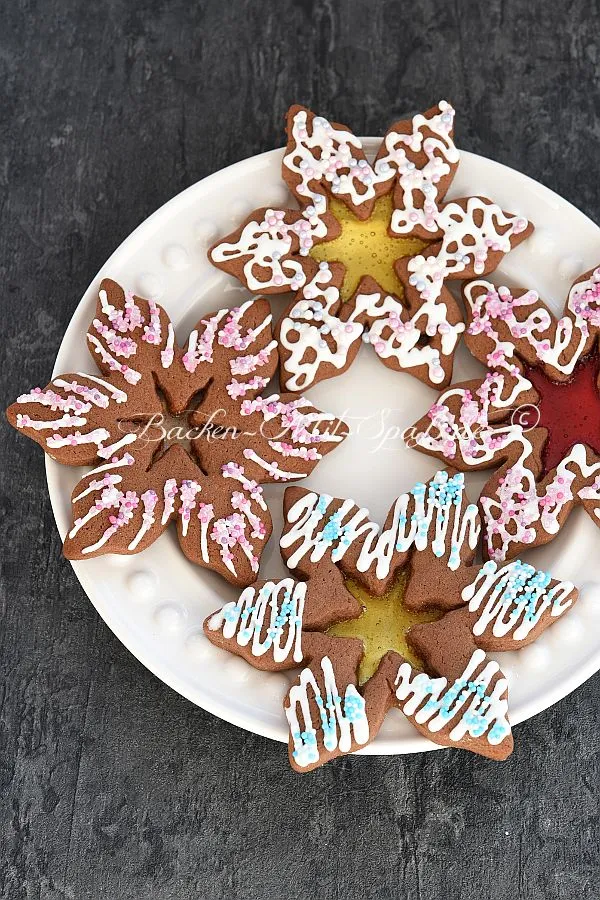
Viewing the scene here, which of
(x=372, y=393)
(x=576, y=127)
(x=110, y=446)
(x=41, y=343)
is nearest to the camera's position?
(x=110, y=446)

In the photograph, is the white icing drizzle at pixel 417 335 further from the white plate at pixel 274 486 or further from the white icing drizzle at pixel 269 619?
the white icing drizzle at pixel 269 619

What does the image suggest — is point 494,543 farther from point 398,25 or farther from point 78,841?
point 398,25

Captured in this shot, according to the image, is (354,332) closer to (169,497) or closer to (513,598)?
(169,497)

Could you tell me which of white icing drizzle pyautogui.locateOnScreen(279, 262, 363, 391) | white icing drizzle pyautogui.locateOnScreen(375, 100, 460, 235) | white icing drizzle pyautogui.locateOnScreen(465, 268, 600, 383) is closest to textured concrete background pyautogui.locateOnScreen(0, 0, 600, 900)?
white icing drizzle pyautogui.locateOnScreen(375, 100, 460, 235)

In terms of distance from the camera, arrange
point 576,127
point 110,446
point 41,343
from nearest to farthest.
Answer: point 110,446, point 41,343, point 576,127

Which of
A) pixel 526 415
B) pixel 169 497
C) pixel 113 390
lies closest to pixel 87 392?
pixel 113 390

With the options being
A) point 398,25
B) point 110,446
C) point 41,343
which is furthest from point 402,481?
point 398,25
